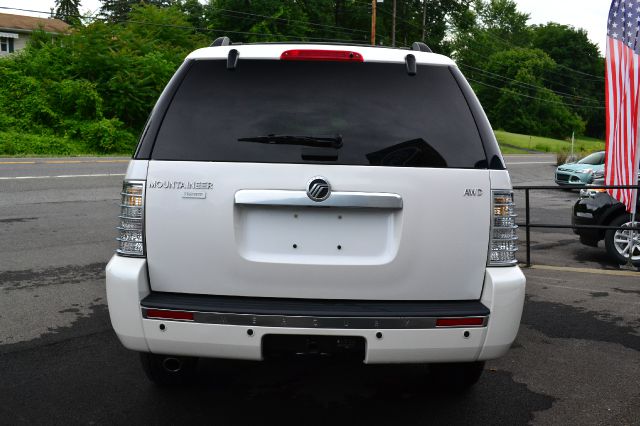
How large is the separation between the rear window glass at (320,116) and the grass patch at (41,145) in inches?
926

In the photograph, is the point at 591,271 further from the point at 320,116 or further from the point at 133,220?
the point at 133,220

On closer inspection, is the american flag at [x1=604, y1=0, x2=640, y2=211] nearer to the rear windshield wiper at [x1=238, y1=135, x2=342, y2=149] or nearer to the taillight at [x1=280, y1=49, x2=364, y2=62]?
the taillight at [x1=280, y1=49, x2=364, y2=62]

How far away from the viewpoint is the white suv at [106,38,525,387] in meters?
3.05

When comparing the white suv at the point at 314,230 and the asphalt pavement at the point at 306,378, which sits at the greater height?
the white suv at the point at 314,230

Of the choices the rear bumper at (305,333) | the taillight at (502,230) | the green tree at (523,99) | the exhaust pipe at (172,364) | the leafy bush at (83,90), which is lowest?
the exhaust pipe at (172,364)

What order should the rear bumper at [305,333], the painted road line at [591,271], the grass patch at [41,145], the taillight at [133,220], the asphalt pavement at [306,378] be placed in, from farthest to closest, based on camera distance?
→ the grass patch at [41,145]
the painted road line at [591,271]
the asphalt pavement at [306,378]
the taillight at [133,220]
the rear bumper at [305,333]

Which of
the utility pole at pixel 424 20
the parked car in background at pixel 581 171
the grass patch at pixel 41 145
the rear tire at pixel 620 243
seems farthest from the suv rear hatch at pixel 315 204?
the utility pole at pixel 424 20

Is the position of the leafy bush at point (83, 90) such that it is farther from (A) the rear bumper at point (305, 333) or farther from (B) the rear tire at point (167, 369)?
(A) the rear bumper at point (305, 333)

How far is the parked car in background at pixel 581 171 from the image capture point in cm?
2248

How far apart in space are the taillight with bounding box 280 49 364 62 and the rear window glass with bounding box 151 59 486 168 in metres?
0.03

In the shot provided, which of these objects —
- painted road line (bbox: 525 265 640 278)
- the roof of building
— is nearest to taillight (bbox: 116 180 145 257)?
painted road line (bbox: 525 265 640 278)

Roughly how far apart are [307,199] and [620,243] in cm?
754

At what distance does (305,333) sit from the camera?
3012 millimetres

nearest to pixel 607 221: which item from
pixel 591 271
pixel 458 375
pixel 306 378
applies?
pixel 591 271
